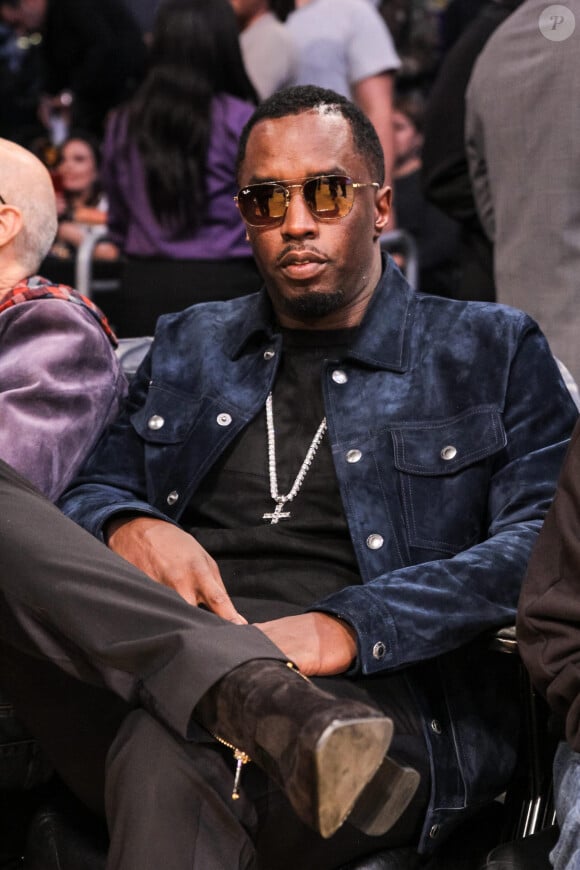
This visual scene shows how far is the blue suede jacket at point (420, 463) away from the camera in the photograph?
2.49m

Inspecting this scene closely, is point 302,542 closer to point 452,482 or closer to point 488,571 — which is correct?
point 452,482

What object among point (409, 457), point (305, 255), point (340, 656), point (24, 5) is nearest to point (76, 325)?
point (305, 255)

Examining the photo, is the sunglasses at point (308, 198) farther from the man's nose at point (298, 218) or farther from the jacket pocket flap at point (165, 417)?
the jacket pocket flap at point (165, 417)

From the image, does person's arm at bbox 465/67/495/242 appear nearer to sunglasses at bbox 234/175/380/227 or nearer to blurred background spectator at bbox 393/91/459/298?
sunglasses at bbox 234/175/380/227

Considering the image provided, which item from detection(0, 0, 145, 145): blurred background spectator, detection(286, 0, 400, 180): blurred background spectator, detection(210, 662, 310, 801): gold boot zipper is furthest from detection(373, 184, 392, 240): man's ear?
detection(0, 0, 145, 145): blurred background spectator

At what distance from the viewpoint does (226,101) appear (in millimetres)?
4559

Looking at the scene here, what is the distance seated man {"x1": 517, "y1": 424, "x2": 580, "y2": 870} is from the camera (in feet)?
7.00

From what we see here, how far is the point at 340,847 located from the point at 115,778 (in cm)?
41

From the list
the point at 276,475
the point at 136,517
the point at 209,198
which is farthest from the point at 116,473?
the point at 209,198

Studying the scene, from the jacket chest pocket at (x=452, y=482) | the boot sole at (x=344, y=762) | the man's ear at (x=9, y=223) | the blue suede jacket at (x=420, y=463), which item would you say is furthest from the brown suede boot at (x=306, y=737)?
the man's ear at (x=9, y=223)

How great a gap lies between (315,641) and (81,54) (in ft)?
18.4

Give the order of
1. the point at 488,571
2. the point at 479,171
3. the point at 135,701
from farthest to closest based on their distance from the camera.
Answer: the point at 479,171, the point at 488,571, the point at 135,701

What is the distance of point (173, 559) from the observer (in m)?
2.64

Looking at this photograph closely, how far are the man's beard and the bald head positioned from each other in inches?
29.2
